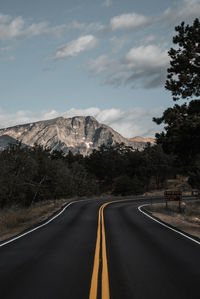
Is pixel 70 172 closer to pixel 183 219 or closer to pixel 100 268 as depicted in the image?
pixel 183 219

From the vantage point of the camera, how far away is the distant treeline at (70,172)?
4003cm

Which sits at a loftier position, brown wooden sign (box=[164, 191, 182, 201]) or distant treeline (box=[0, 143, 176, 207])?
distant treeline (box=[0, 143, 176, 207])

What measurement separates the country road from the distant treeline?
84.8 ft

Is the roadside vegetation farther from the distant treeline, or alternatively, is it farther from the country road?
the country road

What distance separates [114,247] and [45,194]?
40.9 metres

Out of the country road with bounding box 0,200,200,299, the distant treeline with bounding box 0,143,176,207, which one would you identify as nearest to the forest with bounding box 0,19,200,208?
the distant treeline with bounding box 0,143,176,207

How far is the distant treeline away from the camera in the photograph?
4003 centimetres

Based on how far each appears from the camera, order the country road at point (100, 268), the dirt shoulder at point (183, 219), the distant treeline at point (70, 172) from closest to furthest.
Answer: the country road at point (100, 268)
the dirt shoulder at point (183, 219)
the distant treeline at point (70, 172)

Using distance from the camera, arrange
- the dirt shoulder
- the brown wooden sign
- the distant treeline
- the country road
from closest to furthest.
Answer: the country road
the dirt shoulder
the brown wooden sign
the distant treeline

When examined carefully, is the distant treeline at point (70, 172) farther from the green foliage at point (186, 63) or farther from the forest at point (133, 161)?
the green foliage at point (186, 63)

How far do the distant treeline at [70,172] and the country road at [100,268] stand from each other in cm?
2584

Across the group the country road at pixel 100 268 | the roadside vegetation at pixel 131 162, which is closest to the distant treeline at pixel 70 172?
the roadside vegetation at pixel 131 162

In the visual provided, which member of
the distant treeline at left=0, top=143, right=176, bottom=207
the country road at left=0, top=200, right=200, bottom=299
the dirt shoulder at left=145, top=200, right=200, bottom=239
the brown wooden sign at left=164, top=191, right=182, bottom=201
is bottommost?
the dirt shoulder at left=145, top=200, right=200, bottom=239

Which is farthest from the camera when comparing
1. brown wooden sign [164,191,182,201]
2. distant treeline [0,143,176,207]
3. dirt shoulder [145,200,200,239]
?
distant treeline [0,143,176,207]
